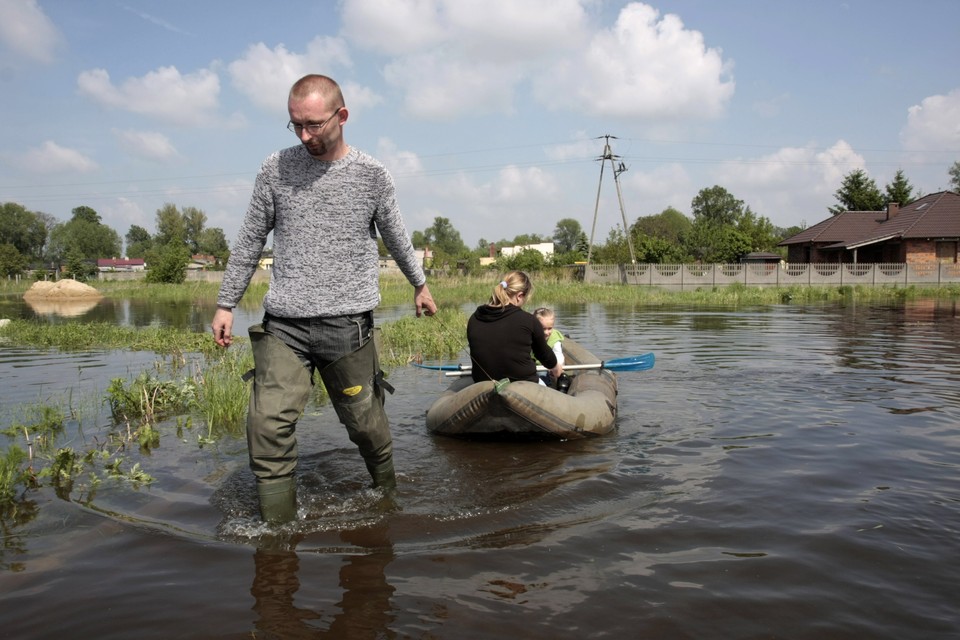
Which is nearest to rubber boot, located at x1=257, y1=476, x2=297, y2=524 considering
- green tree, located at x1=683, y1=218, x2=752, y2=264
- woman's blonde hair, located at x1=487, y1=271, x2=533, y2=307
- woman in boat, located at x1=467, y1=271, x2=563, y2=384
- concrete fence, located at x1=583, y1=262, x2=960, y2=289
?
woman in boat, located at x1=467, y1=271, x2=563, y2=384

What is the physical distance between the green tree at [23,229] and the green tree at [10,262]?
32.7 metres

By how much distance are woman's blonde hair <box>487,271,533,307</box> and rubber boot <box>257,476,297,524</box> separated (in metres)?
2.83

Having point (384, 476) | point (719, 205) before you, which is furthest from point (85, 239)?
point (384, 476)

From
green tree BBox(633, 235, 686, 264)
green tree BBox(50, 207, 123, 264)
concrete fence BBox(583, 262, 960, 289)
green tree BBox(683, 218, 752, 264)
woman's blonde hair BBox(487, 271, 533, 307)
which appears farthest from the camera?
green tree BBox(50, 207, 123, 264)

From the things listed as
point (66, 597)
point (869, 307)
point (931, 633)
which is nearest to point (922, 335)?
point (869, 307)

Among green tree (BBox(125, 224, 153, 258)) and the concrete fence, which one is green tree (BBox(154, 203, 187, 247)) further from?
the concrete fence

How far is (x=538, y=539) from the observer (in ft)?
11.8

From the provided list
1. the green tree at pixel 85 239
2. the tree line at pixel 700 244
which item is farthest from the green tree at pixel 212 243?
the tree line at pixel 700 244

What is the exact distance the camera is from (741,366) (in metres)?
9.60

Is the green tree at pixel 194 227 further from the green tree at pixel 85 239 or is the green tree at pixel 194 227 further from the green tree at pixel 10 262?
the green tree at pixel 10 262

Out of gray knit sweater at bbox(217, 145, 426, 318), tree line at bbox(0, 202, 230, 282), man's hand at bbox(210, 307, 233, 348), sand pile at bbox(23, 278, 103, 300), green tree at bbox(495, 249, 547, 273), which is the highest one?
tree line at bbox(0, 202, 230, 282)

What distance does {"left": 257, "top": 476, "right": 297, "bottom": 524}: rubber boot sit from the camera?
3549 millimetres

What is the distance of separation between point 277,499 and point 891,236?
42512 mm

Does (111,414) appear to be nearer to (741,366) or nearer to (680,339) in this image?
(741,366)
